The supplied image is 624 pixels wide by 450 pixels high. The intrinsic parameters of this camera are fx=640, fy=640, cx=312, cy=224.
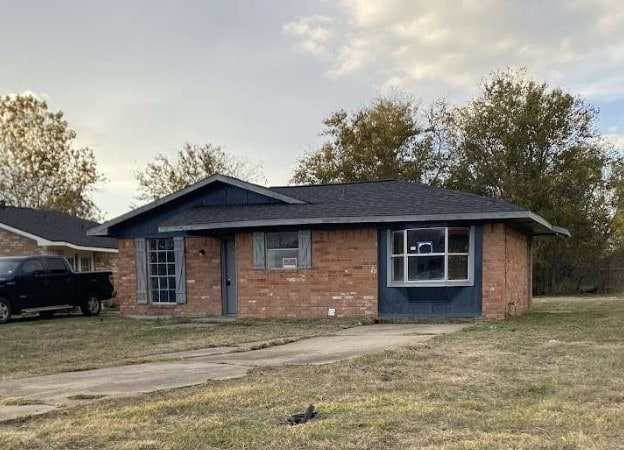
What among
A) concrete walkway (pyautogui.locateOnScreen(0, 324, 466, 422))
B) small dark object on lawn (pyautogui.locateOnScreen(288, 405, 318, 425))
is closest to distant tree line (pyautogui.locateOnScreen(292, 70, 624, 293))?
concrete walkway (pyautogui.locateOnScreen(0, 324, 466, 422))

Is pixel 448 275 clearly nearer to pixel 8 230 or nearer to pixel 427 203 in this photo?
pixel 427 203

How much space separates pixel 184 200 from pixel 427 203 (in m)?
6.66

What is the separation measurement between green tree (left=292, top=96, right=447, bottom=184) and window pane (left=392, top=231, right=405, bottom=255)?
72.2ft

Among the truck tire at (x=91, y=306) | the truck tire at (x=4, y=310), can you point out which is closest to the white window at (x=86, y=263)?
the truck tire at (x=91, y=306)

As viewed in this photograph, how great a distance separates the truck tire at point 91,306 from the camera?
19.0m

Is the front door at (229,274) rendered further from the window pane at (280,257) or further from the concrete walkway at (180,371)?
the concrete walkway at (180,371)

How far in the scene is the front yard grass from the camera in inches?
179

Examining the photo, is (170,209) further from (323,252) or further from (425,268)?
(425,268)

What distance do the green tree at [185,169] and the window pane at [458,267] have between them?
28716mm

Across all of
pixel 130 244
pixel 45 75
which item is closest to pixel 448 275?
pixel 130 244

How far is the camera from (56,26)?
1573 cm

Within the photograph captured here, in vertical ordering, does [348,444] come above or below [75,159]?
below

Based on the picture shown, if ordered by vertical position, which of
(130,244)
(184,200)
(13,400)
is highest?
(184,200)

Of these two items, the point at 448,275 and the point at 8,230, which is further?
the point at 8,230
